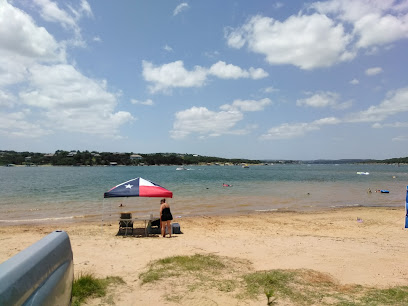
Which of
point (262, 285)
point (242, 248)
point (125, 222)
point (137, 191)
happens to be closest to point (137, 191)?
point (137, 191)

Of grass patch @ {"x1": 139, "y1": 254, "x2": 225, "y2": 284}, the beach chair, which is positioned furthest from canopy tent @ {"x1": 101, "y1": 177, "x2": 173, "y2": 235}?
grass patch @ {"x1": 139, "y1": 254, "x2": 225, "y2": 284}

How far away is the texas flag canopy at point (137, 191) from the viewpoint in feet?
39.9

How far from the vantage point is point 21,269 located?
2566mm

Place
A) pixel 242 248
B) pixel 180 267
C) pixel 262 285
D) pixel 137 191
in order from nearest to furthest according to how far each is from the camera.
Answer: pixel 262 285 < pixel 180 267 < pixel 242 248 < pixel 137 191

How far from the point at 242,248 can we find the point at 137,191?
4813 millimetres

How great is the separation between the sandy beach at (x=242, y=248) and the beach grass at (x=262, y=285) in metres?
0.26

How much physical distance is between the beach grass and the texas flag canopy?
446 cm

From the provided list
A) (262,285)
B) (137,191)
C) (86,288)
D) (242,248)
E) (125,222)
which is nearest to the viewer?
(86,288)

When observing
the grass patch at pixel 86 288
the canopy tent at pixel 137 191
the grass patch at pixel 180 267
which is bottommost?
the grass patch at pixel 180 267

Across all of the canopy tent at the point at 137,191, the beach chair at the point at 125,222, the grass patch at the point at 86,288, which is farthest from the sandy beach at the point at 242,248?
the canopy tent at the point at 137,191

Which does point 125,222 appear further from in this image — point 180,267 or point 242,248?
point 180,267

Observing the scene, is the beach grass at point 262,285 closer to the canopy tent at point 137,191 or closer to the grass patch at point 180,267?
the grass patch at point 180,267

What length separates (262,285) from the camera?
6.45 m

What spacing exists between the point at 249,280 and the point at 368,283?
2747 millimetres
